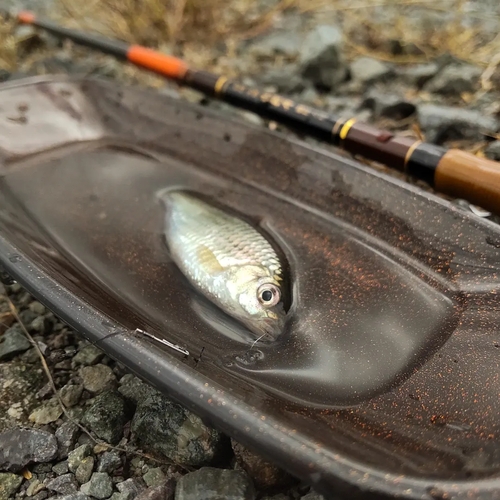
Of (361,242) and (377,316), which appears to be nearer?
(377,316)

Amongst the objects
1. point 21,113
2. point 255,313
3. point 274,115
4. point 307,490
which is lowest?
point 307,490

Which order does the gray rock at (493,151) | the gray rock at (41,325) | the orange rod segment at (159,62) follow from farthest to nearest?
the orange rod segment at (159,62)
the gray rock at (493,151)
the gray rock at (41,325)

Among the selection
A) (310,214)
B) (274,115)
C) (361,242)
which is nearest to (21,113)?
(274,115)

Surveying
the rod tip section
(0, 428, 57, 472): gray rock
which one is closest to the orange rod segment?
the rod tip section

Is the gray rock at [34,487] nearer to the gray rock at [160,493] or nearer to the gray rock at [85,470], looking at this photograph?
the gray rock at [85,470]

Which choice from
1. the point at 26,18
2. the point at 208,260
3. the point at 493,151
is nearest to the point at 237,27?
the point at 26,18

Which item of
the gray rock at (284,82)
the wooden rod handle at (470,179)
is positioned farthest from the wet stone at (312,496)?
the gray rock at (284,82)

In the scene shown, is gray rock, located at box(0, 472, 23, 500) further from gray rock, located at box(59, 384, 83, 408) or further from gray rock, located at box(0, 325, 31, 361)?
gray rock, located at box(0, 325, 31, 361)

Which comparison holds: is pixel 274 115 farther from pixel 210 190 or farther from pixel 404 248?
pixel 404 248

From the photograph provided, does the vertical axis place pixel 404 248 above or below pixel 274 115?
below
